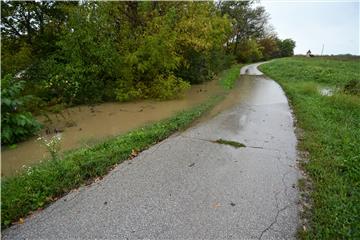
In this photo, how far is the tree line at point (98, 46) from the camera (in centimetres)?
917

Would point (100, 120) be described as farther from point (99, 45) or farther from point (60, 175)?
point (60, 175)

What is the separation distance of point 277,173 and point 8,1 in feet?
35.7

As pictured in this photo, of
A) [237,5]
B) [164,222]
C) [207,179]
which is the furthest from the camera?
[237,5]

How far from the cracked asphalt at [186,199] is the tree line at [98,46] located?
4.87 m

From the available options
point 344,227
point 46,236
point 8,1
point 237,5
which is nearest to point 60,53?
point 8,1

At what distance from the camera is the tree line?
30.1ft

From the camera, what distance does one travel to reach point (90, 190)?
383 centimetres

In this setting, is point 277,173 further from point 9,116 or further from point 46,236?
point 9,116

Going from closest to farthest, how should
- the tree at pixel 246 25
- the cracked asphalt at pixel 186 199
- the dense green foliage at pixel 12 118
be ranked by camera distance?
the cracked asphalt at pixel 186 199 → the dense green foliage at pixel 12 118 → the tree at pixel 246 25

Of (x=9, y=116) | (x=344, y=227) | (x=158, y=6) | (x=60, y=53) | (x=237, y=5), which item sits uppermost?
(x=237, y=5)

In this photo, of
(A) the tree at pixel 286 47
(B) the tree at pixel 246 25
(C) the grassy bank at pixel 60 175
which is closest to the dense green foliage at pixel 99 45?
(C) the grassy bank at pixel 60 175

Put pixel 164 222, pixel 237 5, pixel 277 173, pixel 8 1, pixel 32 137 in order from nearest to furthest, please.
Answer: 1. pixel 164 222
2. pixel 277 173
3. pixel 32 137
4. pixel 8 1
5. pixel 237 5

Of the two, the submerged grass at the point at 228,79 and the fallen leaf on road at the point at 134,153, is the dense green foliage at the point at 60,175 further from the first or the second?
the submerged grass at the point at 228,79

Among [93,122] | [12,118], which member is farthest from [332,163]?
[12,118]
